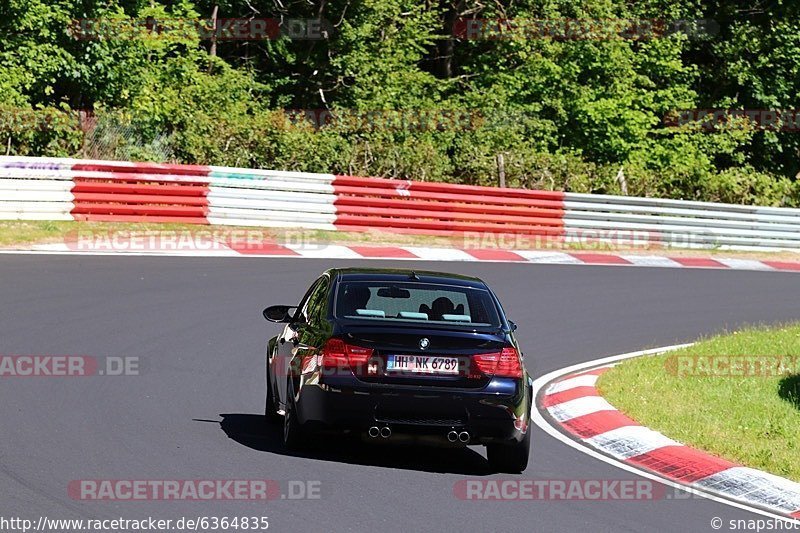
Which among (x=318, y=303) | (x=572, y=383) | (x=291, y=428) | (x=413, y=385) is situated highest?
(x=318, y=303)

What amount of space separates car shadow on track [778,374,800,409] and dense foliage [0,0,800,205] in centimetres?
1454

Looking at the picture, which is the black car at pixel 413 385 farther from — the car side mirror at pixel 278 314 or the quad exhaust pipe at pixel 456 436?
the car side mirror at pixel 278 314

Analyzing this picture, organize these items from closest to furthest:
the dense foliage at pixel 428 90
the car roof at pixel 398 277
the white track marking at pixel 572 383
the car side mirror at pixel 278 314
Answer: the car roof at pixel 398 277, the car side mirror at pixel 278 314, the white track marking at pixel 572 383, the dense foliage at pixel 428 90

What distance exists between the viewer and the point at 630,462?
33.9 ft

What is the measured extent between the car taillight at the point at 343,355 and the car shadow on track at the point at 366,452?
504 mm

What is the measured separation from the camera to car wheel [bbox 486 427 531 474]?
9.38 meters

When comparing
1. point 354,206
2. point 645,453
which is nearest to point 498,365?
point 645,453

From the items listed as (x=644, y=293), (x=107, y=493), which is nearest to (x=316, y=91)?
(x=644, y=293)

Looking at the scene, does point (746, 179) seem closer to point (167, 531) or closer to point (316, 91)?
point (316, 91)

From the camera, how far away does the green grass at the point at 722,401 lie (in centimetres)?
1063

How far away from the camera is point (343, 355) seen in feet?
29.9

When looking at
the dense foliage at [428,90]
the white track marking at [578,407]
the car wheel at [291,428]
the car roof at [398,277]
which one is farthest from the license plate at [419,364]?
the dense foliage at [428,90]

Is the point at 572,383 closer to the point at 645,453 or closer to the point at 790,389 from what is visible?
the point at 790,389

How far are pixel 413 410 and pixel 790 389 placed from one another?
544 centimetres
